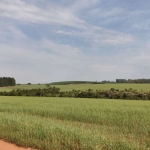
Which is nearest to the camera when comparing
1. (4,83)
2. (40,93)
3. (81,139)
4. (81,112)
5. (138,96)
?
(81,139)

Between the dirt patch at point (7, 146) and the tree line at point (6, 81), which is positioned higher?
the tree line at point (6, 81)

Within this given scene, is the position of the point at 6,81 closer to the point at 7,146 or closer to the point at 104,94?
the point at 104,94

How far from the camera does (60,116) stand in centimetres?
1836

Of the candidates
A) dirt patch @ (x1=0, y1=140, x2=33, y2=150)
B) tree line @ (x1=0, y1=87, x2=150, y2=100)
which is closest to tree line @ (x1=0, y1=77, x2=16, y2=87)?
tree line @ (x1=0, y1=87, x2=150, y2=100)

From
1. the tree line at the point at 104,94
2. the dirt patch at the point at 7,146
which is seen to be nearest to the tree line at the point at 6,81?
the tree line at the point at 104,94

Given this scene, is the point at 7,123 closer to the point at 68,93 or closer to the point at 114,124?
the point at 114,124

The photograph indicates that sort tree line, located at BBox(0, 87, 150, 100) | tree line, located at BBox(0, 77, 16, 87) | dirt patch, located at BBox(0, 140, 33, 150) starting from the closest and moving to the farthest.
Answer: dirt patch, located at BBox(0, 140, 33, 150) < tree line, located at BBox(0, 87, 150, 100) < tree line, located at BBox(0, 77, 16, 87)

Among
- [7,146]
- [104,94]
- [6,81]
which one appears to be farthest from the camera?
[6,81]

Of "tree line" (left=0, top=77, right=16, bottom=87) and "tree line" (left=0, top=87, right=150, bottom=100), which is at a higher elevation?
"tree line" (left=0, top=77, right=16, bottom=87)

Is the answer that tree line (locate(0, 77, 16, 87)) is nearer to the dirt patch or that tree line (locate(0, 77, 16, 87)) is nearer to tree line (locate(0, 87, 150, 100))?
tree line (locate(0, 87, 150, 100))

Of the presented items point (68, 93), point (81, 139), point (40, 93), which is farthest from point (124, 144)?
point (40, 93)

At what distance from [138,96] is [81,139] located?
44.2 metres

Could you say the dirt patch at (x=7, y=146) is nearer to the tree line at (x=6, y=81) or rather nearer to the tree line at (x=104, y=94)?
the tree line at (x=104, y=94)

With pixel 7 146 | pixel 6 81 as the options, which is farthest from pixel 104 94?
pixel 6 81
